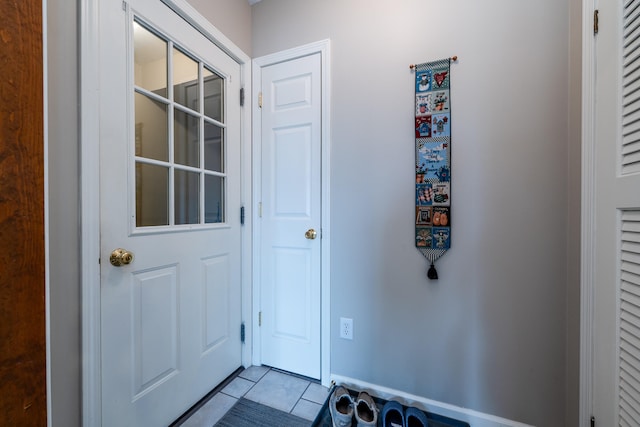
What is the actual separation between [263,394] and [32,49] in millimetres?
1806

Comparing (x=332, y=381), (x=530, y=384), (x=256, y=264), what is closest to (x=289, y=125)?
(x=256, y=264)

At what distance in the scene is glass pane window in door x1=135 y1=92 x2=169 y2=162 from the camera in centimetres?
107

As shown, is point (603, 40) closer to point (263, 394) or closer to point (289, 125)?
point (289, 125)

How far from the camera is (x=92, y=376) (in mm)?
890

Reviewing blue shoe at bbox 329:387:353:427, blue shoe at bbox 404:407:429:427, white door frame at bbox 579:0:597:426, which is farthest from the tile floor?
white door frame at bbox 579:0:597:426

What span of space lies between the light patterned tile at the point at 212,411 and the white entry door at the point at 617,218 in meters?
1.61

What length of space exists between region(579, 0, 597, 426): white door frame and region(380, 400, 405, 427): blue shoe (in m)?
0.70

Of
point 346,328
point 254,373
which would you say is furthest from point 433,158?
point 254,373

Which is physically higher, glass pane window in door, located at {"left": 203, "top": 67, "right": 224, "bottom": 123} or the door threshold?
glass pane window in door, located at {"left": 203, "top": 67, "right": 224, "bottom": 123}

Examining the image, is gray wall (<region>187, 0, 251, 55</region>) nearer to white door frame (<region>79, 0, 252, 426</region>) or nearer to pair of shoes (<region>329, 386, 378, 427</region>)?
white door frame (<region>79, 0, 252, 426</region>)

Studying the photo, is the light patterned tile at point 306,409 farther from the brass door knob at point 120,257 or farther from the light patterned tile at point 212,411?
the brass door knob at point 120,257

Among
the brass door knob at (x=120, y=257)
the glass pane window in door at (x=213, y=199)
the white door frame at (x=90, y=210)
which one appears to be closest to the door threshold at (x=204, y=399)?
the white door frame at (x=90, y=210)

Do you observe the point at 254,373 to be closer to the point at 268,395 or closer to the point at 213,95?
the point at 268,395

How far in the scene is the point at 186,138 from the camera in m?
1.30
